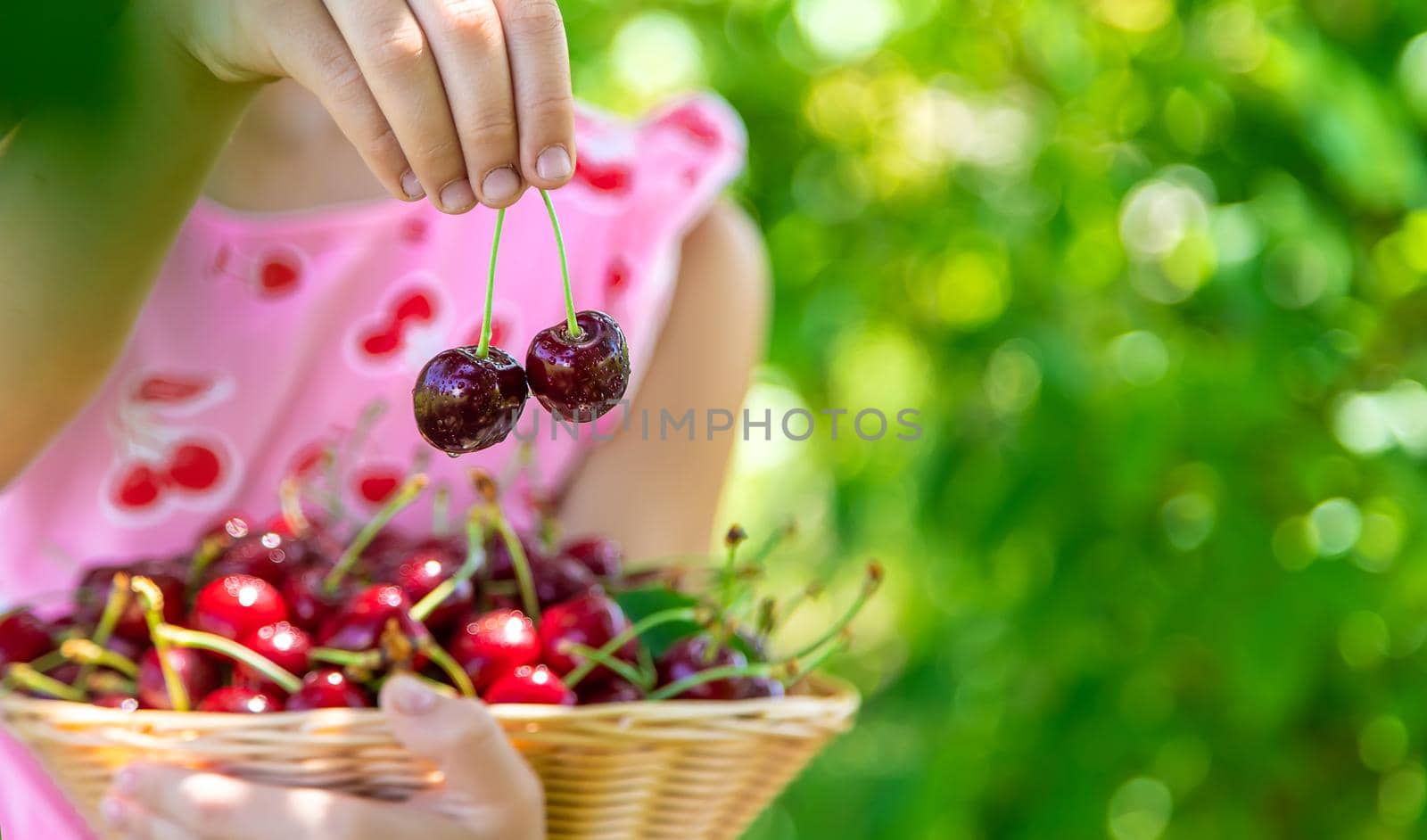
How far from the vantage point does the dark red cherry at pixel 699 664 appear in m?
0.65

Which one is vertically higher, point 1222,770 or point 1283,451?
point 1283,451

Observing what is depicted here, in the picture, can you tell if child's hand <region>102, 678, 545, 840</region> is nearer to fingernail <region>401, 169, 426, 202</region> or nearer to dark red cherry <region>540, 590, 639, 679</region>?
dark red cherry <region>540, 590, 639, 679</region>

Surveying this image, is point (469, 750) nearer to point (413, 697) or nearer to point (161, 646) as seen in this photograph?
point (413, 697)

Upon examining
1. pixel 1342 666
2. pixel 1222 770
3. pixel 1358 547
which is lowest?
pixel 1222 770

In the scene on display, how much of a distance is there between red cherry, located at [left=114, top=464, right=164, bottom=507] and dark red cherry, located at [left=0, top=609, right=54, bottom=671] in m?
0.21

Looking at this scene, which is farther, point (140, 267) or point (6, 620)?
point (6, 620)

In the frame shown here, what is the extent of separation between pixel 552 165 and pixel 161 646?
38cm

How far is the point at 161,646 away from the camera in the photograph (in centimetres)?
62

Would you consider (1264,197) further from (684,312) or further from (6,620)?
(6,620)

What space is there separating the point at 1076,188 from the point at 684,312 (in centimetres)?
37

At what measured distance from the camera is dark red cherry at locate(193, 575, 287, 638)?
0.63 metres

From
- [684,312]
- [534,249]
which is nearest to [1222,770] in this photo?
[684,312]

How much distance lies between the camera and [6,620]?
0.68m

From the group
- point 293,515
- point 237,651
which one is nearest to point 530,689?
point 237,651
